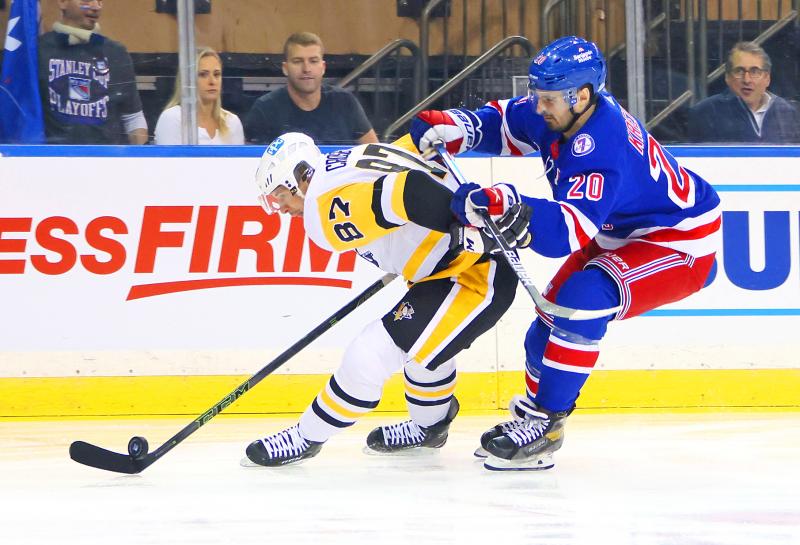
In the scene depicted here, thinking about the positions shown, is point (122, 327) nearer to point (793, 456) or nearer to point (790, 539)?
point (793, 456)

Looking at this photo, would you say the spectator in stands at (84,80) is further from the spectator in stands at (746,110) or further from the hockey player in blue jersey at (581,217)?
the spectator in stands at (746,110)

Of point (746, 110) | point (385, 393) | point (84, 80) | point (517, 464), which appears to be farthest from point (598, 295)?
point (84, 80)

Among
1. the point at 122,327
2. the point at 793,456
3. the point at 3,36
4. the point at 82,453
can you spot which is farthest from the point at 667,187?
the point at 3,36

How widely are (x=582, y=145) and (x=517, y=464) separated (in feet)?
2.86

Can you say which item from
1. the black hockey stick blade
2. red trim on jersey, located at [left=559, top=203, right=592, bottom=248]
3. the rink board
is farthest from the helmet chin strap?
the black hockey stick blade

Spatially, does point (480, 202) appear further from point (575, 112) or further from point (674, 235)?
point (674, 235)

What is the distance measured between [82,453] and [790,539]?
1791 millimetres

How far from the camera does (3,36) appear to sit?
4465mm

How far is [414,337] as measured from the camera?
3287 millimetres

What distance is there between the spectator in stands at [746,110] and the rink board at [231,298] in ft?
0.37

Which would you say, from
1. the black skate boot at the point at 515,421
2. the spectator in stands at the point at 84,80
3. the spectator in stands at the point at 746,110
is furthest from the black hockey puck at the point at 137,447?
the spectator in stands at the point at 746,110

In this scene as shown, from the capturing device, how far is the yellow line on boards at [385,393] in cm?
443

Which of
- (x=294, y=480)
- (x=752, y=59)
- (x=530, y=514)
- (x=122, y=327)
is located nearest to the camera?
(x=530, y=514)

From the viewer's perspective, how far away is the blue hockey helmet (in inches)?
126
